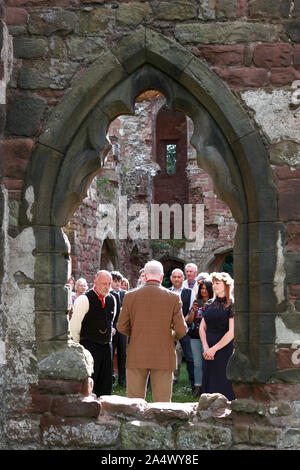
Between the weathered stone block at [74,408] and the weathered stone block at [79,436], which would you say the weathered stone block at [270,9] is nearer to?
the weathered stone block at [74,408]

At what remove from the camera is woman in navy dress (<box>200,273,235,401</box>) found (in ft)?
16.8

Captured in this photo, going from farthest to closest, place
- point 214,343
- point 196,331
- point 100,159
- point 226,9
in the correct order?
point 196,331 → point 214,343 → point 100,159 → point 226,9

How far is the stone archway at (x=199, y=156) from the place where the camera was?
402cm

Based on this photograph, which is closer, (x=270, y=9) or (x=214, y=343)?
(x=270, y=9)

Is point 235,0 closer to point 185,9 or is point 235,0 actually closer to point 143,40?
point 185,9

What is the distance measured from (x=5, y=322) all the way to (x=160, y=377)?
4.74ft

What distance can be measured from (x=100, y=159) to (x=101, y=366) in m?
2.21

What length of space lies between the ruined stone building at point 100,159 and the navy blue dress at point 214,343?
0.90 m

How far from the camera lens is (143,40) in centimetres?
411

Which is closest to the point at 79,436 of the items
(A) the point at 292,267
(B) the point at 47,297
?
(B) the point at 47,297

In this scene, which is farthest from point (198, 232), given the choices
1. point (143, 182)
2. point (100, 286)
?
point (100, 286)

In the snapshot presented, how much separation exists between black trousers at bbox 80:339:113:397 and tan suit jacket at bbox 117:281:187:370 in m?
0.70

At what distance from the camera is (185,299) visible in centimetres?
723

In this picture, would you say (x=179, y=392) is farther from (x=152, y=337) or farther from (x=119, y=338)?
(x=152, y=337)
